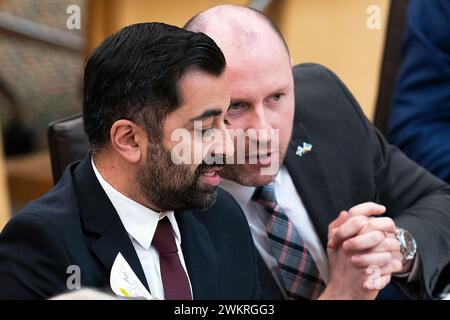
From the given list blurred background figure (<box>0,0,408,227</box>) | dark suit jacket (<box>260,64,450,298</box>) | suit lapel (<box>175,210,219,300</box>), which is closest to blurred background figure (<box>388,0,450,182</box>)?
blurred background figure (<box>0,0,408,227</box>)

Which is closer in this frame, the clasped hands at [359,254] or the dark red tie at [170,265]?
the dark red tie at [170,265]

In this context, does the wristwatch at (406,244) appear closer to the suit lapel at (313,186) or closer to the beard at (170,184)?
the suit lapel at (313,186)

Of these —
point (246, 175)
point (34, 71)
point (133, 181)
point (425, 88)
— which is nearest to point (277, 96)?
point (246, 175)

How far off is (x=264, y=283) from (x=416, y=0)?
1.00 metres

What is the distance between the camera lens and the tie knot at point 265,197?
1.42 meters

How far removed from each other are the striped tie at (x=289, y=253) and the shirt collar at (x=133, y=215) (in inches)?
15.0

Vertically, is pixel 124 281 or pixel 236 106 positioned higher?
pixel 236 106

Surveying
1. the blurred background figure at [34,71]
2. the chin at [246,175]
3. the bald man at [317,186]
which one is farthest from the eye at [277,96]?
the blurred background figure at [34,71]

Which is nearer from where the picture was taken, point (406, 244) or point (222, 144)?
point (222, 144)

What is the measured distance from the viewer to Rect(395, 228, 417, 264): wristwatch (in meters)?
1.48

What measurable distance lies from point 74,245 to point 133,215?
9 centimetres

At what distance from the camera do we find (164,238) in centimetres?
110

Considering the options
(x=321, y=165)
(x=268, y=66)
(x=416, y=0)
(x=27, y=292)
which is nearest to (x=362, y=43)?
(x=416, y=0)

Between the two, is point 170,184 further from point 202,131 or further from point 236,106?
point 236,106
